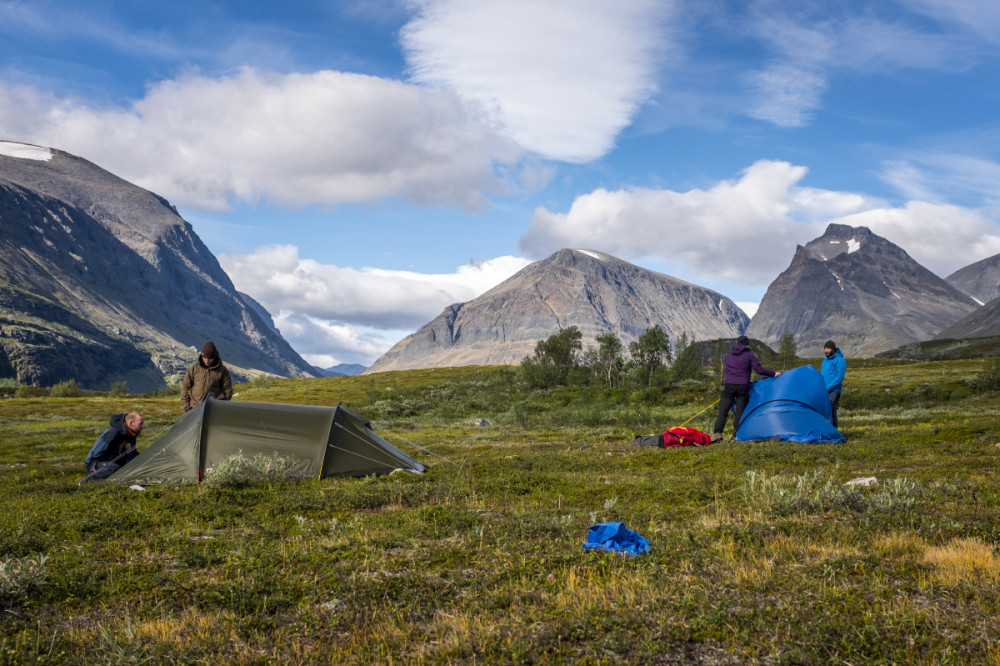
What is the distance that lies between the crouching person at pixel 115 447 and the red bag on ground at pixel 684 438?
1515 cm

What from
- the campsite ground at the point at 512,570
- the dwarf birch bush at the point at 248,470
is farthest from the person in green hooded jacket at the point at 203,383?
the campsite ground at the point at 512,570

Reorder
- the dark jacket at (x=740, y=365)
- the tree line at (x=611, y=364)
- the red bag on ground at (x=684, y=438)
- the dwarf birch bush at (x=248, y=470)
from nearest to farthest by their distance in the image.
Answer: the dwarf birch bush at (x=248, y=470) → the dark jacket at (x=740, y=365) → the red bag on ground at (x=684, y=438) → the tree line at (x=611, y=364)

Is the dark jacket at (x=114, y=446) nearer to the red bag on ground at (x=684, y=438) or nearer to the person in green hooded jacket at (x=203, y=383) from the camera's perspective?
the person in green hooded jacket at (x=203, y=383)

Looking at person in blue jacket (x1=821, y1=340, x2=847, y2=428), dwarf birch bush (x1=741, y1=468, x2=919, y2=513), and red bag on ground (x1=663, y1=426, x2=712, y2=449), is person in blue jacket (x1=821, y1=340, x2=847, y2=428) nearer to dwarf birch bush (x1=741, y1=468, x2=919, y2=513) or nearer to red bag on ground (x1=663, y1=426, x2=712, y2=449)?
red bag on ground (x1=663, y1=426, x2=712, y2=449)

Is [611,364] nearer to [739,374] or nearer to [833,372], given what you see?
[833,372]

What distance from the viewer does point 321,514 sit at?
1070 centimetres

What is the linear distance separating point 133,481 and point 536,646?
41.5ft

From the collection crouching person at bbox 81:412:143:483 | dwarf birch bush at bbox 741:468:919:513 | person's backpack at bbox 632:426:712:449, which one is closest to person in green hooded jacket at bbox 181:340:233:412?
crouching person at bbox 81:412:143:483

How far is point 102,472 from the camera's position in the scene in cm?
1456

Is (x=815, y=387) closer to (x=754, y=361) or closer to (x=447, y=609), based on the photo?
(x=754, y=361)

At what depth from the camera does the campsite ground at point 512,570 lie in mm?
4984

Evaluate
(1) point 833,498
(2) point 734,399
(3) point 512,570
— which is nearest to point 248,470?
(3) point 512,570

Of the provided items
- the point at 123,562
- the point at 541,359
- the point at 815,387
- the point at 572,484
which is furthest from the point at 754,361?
the point at 541,359

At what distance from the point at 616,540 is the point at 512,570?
154 centimetres
